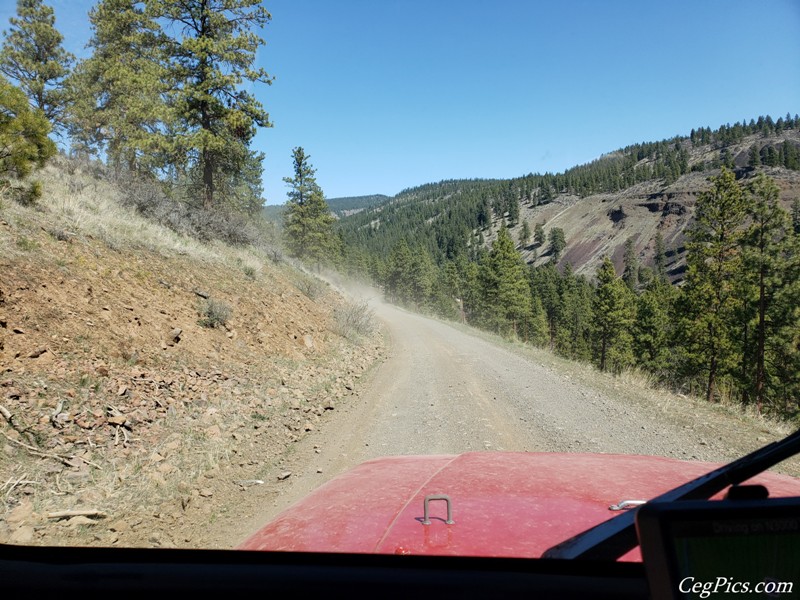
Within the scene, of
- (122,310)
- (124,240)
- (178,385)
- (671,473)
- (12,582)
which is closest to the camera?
(12,582)

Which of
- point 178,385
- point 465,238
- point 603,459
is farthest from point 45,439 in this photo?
point 465,238

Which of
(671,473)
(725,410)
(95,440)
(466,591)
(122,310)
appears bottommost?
(725,410)

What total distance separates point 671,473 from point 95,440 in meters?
5.64

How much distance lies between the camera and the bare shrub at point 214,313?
9.42m

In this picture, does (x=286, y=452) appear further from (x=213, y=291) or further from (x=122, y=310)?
(x=213, y=291)

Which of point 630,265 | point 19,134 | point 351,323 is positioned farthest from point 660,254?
point 19,134

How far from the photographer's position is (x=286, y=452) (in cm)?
607

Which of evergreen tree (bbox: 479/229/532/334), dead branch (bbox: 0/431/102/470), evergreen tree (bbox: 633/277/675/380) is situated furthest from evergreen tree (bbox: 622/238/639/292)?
dead branch (bbox: 0/431/102/470)

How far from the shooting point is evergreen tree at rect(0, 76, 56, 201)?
A: 22.4ft

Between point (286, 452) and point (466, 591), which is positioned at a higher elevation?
point (466, 591)

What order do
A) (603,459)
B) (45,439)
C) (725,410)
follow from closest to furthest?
1. (603,459)
2. (45,439)
3. (725,410)

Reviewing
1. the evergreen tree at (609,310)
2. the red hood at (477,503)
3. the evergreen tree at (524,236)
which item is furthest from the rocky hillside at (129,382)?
the evergreen tree at (524,236)

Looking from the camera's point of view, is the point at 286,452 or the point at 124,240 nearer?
the point at 286,452

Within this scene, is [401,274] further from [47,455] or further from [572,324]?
[47,455]
